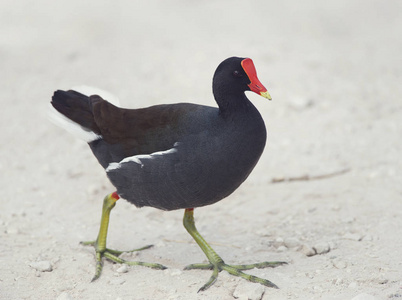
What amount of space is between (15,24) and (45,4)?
859mm

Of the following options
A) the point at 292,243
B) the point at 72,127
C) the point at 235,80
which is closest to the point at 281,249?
the point at 292,243

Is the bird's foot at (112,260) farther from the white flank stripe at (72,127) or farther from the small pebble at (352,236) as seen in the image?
the small pebble at (352,236)

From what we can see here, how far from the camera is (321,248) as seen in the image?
418 centimetres

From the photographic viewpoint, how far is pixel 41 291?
12.2ft

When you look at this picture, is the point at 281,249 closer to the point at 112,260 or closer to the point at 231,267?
the point at 231,267

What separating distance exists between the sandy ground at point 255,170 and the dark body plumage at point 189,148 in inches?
23.8

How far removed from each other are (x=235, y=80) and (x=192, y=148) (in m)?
0.50

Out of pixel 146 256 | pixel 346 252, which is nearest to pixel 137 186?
pixel 146 256

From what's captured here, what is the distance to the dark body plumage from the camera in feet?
11.7

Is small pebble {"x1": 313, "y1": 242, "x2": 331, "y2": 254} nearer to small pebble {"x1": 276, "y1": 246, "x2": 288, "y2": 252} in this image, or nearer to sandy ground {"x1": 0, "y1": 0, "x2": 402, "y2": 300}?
sandy ground {"x1": 0, "y1": 0, "x2": 402, "y2": 300}

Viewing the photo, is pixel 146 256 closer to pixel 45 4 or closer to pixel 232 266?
pixel 232 266

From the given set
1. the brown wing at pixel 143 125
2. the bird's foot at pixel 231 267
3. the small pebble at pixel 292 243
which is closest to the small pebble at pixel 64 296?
the bird's foot at pixel 231 267

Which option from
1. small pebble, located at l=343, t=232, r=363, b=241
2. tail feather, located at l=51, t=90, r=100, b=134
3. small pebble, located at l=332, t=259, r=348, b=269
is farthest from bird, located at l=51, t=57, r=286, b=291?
small pebble, located at l=343, t=232, r=363, b=241

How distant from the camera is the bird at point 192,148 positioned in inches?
141
